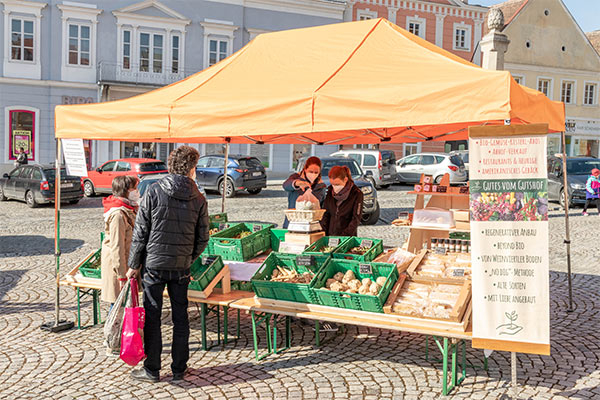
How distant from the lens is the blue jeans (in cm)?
491

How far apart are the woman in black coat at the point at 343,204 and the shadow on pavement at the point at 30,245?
646 centimetres

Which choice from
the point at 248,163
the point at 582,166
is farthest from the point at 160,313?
the point at 582,166

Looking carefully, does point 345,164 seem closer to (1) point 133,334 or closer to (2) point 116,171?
(2) point 116,171

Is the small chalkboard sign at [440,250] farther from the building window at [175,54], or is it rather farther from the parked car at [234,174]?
the building window at [175,54]

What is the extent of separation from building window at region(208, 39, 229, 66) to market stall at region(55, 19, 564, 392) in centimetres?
2378

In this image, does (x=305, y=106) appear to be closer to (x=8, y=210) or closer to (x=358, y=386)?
(x=358, y=386)

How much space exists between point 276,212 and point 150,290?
484 inches

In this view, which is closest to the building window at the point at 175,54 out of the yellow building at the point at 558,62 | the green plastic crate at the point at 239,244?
the yellow building at the point at 558,62

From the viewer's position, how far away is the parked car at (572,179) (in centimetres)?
1869

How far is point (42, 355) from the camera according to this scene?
5703mm

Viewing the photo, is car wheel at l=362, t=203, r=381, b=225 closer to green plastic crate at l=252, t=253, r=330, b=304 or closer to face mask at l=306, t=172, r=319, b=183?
face mask at l=306, t=172, r=319, b=183

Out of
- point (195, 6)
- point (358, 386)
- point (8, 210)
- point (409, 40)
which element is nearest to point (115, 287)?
point (358, 386)

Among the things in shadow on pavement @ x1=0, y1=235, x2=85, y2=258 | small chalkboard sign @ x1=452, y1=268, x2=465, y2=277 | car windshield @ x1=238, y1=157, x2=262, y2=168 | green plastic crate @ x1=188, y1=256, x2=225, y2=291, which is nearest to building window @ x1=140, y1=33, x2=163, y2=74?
car windshield @ x1=238, y1=157, x2=262, y2=168

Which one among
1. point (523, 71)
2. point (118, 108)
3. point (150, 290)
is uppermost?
point (523, 71)
